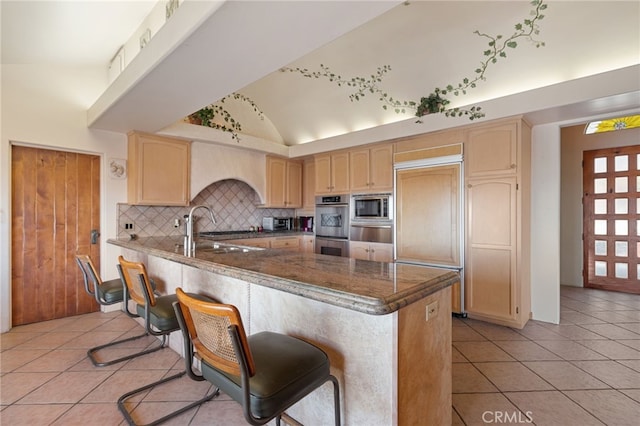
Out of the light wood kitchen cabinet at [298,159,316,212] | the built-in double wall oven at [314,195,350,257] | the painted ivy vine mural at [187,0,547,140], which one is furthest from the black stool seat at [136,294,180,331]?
the light wood kitchen cabinet at [298,159,316,212]

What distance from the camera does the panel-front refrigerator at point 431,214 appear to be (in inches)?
134

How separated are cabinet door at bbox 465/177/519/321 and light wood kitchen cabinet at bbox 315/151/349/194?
1.79m

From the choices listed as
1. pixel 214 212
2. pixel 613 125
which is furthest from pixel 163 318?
pixel 613 125

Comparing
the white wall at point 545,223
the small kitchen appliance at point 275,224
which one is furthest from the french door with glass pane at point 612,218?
the small kitchen appliance at point 275,224

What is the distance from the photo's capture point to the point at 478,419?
5.67 feet

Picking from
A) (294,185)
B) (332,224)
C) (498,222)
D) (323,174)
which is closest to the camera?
(498,222)

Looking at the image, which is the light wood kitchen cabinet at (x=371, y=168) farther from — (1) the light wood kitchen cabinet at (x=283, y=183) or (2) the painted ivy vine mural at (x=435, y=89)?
(1) the light wood kitchen cabinet at (x=283, y=183)

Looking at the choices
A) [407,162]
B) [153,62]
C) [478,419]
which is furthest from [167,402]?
[407,162]

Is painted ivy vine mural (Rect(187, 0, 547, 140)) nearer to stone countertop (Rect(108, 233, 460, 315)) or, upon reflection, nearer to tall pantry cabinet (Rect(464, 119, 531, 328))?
tall pantry cabinet (Rect(464, 119, 531, 328))

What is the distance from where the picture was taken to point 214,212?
14.8ft

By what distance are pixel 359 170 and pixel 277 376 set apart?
355 cm

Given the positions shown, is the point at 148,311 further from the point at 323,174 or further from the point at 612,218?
the point at 612,218

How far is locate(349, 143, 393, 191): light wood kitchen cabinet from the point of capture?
4.02 metres

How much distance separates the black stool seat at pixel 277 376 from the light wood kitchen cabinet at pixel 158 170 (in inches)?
118
